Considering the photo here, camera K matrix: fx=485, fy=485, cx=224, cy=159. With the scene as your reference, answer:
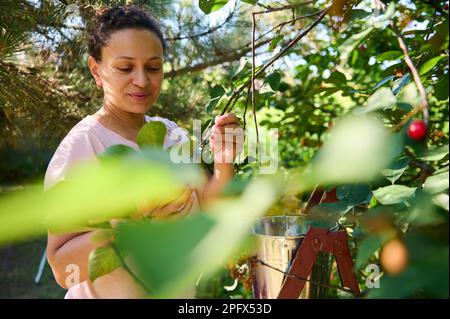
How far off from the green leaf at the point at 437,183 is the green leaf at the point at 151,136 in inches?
8.6

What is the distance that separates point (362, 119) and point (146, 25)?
32.9 inches

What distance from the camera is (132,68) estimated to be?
983 millimetres

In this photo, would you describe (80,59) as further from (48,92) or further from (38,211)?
(38,211)

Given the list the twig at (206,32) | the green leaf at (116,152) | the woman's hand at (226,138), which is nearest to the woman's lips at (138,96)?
the woman's hand at (226,138)

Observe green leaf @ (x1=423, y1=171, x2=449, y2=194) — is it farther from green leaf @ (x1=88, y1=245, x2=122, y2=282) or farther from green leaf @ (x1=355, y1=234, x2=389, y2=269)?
green leaf @ (x1=88, y1=245, x2=122, y2=282)

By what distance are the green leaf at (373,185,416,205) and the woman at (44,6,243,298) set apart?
0.32 m

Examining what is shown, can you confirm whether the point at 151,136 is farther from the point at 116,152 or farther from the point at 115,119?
the point at 115,119

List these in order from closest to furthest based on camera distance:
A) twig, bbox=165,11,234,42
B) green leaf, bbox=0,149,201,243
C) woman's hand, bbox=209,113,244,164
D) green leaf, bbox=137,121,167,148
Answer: green leaf, bbox=0,149,201,243 < green leaf, bbox=137,121,167,148 < woman's hand, bbox=209,113,244,164 < twig, bbox=165,11,234,42

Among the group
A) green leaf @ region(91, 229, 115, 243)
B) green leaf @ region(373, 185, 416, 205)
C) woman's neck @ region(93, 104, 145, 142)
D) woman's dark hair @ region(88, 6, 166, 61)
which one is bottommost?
green leaf @ region(91, 229, 115, 243)

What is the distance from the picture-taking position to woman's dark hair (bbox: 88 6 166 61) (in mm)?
1022

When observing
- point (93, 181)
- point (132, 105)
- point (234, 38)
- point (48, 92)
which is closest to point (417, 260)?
point (93, 181)

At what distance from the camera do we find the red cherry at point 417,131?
1.24ft

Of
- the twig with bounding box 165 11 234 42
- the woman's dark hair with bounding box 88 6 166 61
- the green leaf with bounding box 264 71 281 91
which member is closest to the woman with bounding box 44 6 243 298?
the woman's dark hair with bounding box 88 6 166 61
